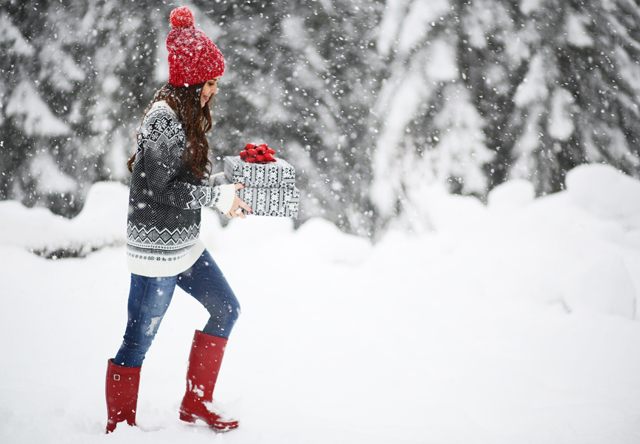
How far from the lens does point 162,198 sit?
1.59 meters

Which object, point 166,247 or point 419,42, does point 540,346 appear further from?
point 419,42

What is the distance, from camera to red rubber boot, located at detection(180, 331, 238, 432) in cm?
186

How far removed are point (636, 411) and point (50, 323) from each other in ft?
10.4

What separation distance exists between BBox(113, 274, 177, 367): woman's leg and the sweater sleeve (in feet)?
0.96

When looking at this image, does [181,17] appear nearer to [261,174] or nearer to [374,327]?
[261,174]

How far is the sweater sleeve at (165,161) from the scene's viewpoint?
1553 mm

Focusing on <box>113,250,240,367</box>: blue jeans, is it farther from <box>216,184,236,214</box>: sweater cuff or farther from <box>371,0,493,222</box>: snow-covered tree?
<box>371,0,493,222</box>: snow-covered tree

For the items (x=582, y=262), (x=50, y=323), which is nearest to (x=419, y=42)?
(x=582, y=262)

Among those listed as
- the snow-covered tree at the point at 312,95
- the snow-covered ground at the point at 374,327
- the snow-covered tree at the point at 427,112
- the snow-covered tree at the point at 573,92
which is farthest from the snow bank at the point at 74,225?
the snow-covered tree at the point at 573,92

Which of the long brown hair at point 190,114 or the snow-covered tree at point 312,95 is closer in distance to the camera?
the long brown hair at point 190,114

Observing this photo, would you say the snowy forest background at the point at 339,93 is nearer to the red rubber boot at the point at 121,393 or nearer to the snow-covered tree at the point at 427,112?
the snow-covered tree at the point at 427,112

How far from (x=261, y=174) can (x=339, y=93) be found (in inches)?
98.6

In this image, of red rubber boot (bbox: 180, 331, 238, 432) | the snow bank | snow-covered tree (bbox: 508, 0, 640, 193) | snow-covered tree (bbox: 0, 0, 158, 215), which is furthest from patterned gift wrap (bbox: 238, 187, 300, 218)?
snow-covered tree (bbox: 508, 0, 640, 193)

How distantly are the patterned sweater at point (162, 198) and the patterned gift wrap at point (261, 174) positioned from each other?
0.17 metres
